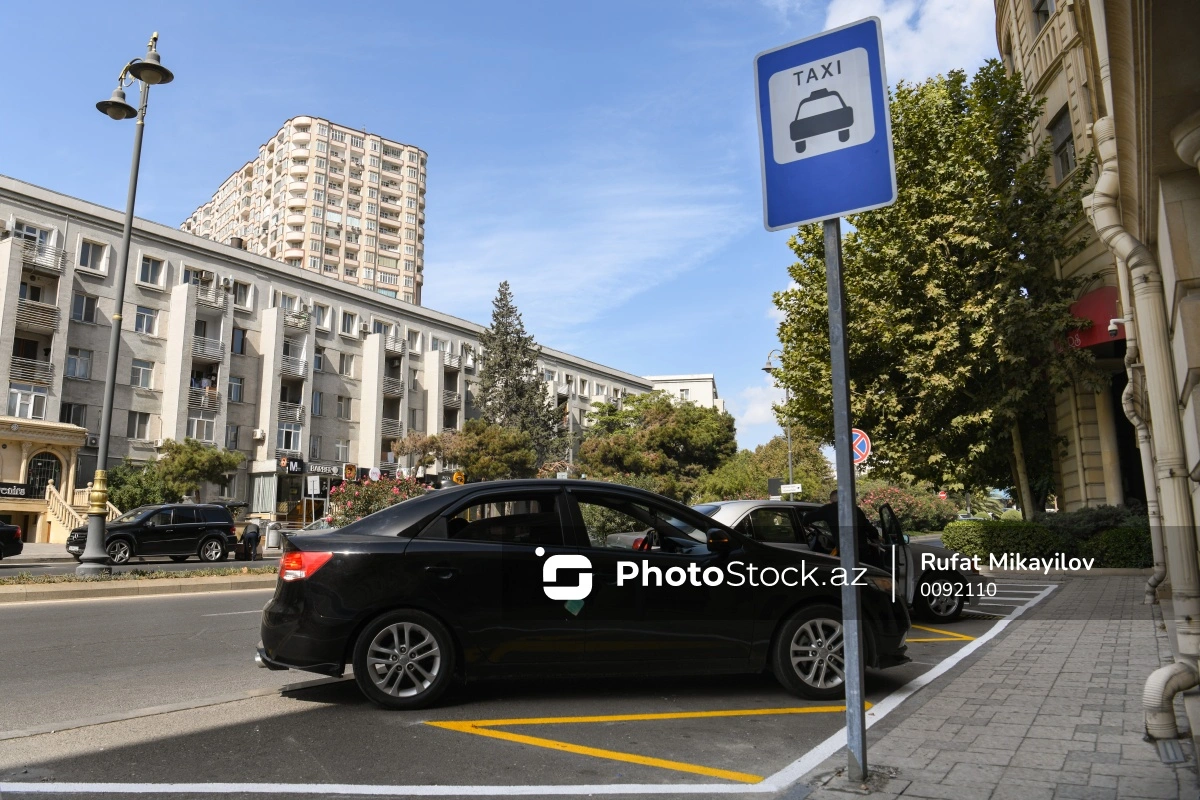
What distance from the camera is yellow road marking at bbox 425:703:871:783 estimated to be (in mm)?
4605

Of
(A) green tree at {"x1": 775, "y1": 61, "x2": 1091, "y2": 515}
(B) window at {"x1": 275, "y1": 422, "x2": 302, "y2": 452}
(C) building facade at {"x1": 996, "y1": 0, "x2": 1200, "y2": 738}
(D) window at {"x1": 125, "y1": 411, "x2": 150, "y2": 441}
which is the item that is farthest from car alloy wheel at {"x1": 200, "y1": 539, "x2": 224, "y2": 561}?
(C) building facade at {"x1": 996, "y1": 0, "x2": 1200, "y2": 738}

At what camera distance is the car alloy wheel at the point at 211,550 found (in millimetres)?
26422

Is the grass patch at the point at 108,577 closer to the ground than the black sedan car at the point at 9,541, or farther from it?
closer to the ground

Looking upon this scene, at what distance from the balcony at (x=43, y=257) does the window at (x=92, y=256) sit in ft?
4.08

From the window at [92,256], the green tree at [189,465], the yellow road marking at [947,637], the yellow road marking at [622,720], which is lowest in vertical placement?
the yellow road marking at [622,720]

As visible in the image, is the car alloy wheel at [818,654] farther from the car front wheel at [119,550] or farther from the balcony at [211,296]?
the balcony at [211,296]

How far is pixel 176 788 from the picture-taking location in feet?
13.7

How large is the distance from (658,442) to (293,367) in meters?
31.8

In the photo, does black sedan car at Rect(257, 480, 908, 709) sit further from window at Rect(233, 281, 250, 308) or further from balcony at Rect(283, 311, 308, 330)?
balcony at Rect(283, 311, 308, 330)

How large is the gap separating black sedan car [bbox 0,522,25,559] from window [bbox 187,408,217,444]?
835 inches

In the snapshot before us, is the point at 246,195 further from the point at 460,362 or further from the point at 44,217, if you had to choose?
the point at 44,217

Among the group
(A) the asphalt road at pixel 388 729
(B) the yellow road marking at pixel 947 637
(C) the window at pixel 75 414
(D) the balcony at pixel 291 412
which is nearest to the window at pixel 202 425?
(D) the balcony at pixel 291 412

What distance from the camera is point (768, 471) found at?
67.8 metres

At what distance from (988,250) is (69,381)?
38.7 meters
